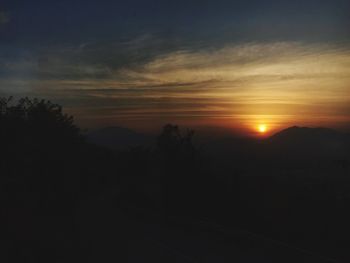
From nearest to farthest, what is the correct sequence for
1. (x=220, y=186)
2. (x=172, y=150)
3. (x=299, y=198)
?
1. (x=299, y=198)
2. (x=220, y=186)
3. (x=172, y=150)

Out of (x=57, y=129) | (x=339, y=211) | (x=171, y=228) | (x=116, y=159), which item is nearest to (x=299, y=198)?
(x=339, y=211)

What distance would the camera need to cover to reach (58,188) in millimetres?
41406

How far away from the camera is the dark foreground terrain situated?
66.4 feet

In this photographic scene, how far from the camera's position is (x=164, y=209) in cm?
3631

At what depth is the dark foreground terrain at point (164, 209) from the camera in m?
20.2

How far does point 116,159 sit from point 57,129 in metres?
56.3

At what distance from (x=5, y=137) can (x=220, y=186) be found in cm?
1602

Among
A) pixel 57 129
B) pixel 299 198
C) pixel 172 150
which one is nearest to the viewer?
pixel 299 198

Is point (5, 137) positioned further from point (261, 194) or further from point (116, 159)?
point (116, 159)

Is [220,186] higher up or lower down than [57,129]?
lower down

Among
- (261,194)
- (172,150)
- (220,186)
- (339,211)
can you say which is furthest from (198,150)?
(339,211)

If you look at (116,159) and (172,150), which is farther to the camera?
(116,159)

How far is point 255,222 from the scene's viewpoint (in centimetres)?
2598

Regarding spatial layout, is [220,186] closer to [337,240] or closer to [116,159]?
[337,240]
